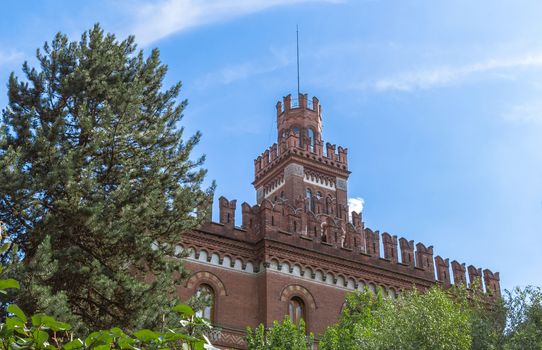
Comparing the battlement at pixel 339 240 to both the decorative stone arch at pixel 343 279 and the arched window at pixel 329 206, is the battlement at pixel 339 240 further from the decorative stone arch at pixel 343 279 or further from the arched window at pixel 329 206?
the arched window at pixel 329 206

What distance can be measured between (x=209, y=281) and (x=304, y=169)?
15240mm

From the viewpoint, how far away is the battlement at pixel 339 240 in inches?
880

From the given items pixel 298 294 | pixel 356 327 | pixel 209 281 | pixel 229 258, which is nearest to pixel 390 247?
pixel 298 294

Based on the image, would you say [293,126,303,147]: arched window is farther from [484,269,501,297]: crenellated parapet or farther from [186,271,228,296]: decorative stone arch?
[186,271,228,296]: decorative stone arch

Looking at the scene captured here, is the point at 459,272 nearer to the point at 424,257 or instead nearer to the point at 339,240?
the point at 424,257

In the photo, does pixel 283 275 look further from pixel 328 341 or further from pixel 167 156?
pixel 167 156

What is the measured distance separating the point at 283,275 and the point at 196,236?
346cm

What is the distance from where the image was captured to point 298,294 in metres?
21.9

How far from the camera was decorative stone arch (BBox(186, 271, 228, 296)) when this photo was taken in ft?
68.1

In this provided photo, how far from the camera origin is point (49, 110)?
46.5 feet

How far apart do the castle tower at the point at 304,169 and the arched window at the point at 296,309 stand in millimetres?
10869

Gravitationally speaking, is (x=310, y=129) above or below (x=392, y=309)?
above

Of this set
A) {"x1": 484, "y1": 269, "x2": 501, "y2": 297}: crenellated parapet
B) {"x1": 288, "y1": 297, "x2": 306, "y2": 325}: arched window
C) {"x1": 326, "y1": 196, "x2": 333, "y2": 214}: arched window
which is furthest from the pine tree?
{"x1": 326, "y1": 196, "x2": 333, "y2": 214}: arched window

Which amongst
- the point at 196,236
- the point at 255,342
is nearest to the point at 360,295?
the point at 255,342
